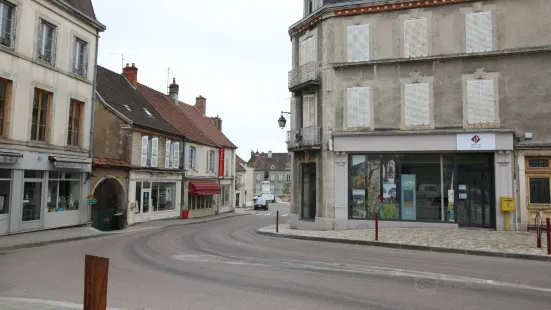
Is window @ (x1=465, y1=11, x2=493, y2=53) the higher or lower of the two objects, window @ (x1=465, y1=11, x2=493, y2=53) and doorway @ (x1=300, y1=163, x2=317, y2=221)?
the higher

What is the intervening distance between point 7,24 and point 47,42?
6.77ft

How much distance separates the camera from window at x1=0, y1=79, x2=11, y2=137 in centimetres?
1459

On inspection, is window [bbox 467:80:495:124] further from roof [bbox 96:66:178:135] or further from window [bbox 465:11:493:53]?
roof [bbox 96:66:178:135]

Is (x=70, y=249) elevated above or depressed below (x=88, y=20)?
below

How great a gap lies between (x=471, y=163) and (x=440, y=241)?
17.3 feet

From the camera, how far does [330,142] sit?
18.3 m

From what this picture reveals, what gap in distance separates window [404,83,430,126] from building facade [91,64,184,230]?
46.8ft

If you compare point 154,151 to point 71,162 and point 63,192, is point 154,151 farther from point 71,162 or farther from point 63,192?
point 71,162

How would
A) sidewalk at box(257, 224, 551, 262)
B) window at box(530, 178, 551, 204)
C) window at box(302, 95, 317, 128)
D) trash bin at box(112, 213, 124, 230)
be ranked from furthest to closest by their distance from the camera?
trash bin at box(112, 213, 124, 230), window at box(302, 95, 317, 128), window at box(530, 178, 551, 204), sidewalk at box(257, 224, 551, 262)

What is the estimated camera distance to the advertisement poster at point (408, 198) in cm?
1747

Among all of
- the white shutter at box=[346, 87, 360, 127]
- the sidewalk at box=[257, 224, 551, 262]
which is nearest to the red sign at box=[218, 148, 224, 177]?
the sidewalk at box=[257, 224, 551, 262]

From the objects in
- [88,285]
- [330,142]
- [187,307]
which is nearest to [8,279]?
[187,307]

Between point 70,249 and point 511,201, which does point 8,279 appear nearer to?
point 70,249

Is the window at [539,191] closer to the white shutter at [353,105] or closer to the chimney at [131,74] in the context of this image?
the white shutter at [353,105]
